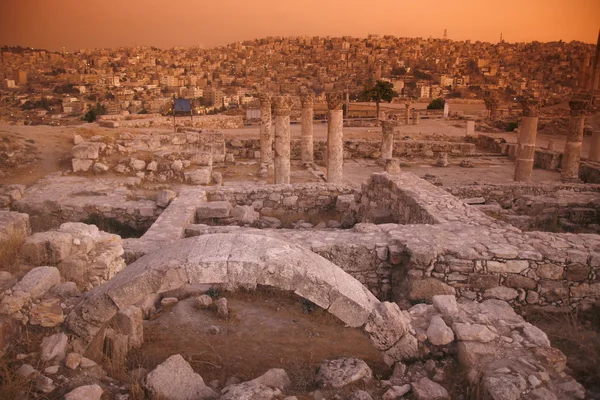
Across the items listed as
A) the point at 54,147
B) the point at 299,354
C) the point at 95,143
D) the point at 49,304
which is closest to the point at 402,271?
the point at 299,354

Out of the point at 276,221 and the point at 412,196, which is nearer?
the point at 412,196

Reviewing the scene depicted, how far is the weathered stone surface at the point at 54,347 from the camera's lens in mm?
3354

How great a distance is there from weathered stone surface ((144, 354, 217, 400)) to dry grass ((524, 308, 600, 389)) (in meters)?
3.11

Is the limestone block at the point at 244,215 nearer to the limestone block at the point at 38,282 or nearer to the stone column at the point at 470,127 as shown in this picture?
the limestone block at the point at 38,282

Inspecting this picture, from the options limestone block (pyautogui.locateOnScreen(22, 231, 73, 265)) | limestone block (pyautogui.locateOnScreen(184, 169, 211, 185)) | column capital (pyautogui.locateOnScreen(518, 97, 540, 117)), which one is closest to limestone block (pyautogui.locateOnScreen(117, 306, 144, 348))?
limestone block (pyautogui.locateOnScreen(22, 231, 73, 265))

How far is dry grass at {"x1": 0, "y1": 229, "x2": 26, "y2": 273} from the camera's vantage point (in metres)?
4.57

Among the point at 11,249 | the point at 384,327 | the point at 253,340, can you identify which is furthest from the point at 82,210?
the point at 384,327

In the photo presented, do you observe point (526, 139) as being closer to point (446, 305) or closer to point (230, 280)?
point (446, 305)

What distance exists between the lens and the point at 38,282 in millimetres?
3982

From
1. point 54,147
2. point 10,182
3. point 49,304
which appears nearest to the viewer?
point 49,304

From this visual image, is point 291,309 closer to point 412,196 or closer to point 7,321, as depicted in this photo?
point 7,321

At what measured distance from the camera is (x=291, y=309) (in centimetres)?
549

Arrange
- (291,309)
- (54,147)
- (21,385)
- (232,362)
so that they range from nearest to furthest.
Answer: (21,385)
(232,362)
(291,309)
(54,147)

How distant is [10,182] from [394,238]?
11.3 metres
